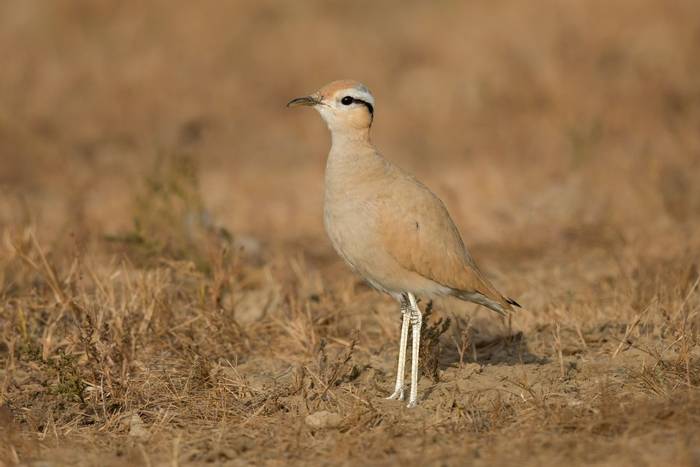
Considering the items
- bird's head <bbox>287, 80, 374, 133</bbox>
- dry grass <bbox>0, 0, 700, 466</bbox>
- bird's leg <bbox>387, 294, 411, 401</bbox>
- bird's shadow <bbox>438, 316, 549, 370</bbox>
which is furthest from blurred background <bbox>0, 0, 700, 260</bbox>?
bird's leg <bbox>387, 294, 411, 401</bbox>

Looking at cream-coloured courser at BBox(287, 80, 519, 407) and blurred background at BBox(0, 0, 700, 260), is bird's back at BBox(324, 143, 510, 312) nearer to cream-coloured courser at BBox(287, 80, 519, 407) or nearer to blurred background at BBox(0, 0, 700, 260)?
cream-coloured courser at BBox(287, 80, 519, 407)

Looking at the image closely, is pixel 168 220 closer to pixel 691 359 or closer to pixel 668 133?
pixel 691 359

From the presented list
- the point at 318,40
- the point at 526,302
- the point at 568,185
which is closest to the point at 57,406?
the point at 526,302

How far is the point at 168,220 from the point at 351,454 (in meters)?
3.18

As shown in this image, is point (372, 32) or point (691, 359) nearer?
point (691, 359)

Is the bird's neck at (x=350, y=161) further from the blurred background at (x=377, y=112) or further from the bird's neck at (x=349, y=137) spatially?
the blurred background at (x=377, y=112)

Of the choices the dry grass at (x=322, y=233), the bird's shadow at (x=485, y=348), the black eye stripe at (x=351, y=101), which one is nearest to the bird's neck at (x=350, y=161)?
the black eye stripe at (x=351, y=101)

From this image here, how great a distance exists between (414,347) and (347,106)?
3.85ft

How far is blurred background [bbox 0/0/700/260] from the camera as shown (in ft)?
27.7

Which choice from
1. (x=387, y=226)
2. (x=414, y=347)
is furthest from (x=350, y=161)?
(x=414, y=347)

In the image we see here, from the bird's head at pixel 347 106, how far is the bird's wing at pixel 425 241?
366mm

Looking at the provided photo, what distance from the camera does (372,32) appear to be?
13.4 m

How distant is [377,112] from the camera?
11469mm

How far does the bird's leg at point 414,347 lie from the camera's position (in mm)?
4605
